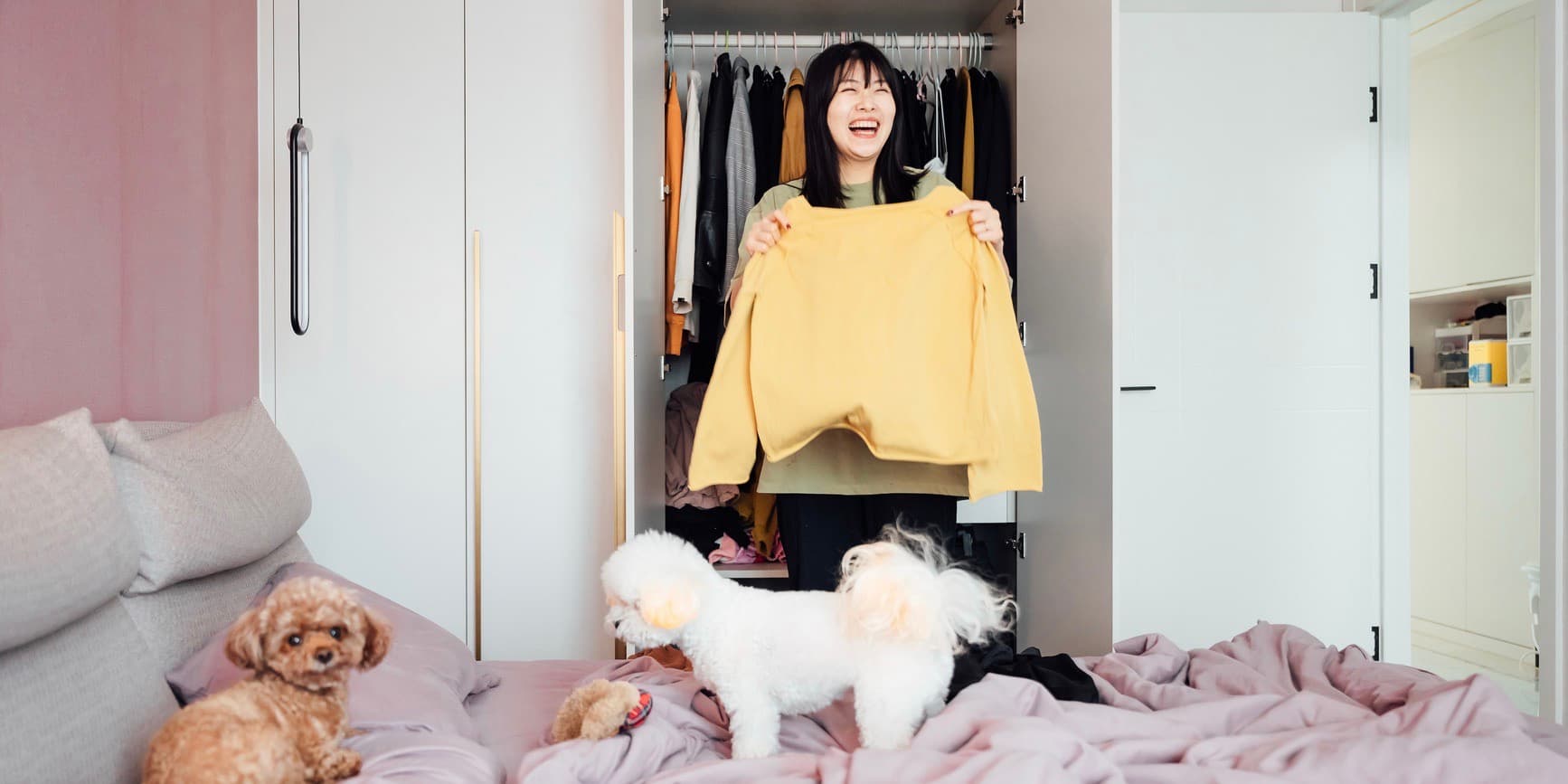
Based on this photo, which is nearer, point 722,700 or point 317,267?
point 722,700

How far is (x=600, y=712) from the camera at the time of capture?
1213 millimetres

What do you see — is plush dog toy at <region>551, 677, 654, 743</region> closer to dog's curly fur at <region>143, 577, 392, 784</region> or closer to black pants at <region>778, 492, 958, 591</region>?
dog's curly fur at <region>143, 577, 392, 784</region>

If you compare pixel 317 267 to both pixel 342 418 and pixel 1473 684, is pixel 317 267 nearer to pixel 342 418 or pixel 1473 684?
pixel 342 418

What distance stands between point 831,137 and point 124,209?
4.47 feet

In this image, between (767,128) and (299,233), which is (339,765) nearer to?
(299,233)

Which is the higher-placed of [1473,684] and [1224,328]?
[1224,328]

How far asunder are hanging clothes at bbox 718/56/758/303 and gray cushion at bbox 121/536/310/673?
153 centimetres

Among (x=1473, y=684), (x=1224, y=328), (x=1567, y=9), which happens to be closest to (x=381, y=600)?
(x=1473, y=684)

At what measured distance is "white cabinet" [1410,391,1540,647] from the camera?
369 cm

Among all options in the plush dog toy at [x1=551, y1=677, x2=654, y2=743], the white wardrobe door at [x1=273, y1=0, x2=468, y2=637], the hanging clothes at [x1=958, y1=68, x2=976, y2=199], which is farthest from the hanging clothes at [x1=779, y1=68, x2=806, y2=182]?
the plush dog toy at [x1=551, y1=677, x2=654, y2=743]

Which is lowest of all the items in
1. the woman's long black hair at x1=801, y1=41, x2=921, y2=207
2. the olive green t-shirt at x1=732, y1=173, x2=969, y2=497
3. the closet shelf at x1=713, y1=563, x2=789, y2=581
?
the closet shelf at x1=713, y1=563, x2=789, y2=581

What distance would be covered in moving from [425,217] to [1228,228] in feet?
7.56

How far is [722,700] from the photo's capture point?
1.27 metres

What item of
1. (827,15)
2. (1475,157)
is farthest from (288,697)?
(1475,157)
